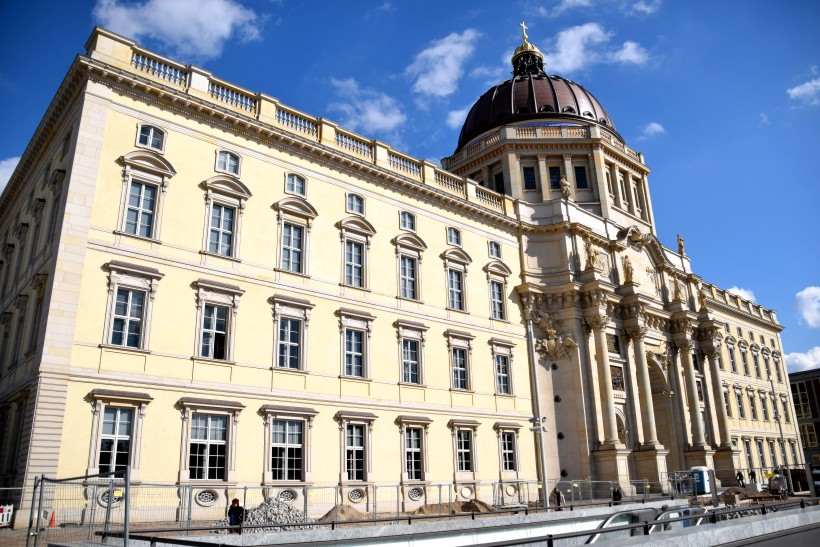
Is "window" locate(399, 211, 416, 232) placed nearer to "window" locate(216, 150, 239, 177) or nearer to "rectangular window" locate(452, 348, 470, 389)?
"rectangular window" locate(452, 348, 470, 389)

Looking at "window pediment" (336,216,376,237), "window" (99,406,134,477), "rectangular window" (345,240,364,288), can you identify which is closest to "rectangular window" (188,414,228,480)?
"window" (99,406,134,477)

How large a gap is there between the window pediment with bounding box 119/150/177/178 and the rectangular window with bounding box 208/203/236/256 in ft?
7.79

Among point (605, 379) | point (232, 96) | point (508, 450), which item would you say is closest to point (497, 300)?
point (508, 450)

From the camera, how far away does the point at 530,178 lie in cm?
5081

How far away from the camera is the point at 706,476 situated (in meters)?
40.2

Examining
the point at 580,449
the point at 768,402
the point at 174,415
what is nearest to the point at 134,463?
the point at 174,415

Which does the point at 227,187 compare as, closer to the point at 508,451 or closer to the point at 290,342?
the point at 290,342

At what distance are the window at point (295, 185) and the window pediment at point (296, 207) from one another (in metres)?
0.46

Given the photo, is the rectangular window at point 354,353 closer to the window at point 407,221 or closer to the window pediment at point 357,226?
the window pediment at point 357,226

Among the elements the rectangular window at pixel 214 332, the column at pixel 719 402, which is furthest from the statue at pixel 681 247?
the rectangular window at pixel 214 332

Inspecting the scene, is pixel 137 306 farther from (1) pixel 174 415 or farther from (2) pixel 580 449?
(2) pixel 580 449

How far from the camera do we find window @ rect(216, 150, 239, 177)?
1105 inches

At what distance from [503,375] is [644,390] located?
40.0 feet

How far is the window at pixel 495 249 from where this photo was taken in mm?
40125
